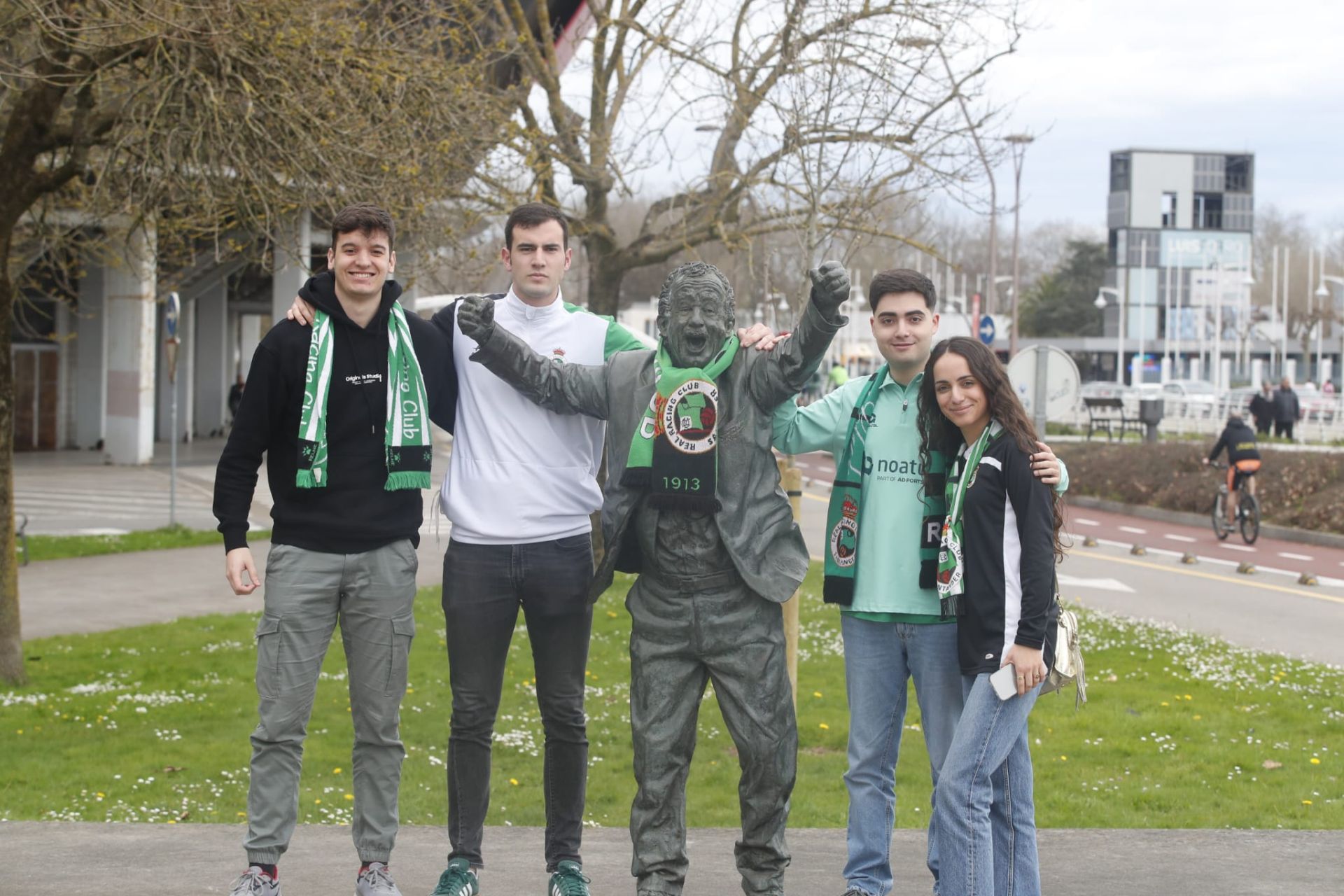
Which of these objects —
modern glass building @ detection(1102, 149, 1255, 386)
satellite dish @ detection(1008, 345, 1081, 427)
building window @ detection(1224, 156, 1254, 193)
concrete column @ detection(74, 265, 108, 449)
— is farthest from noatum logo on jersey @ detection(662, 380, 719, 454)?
building window @ detection(1224, 156, 1254, 193)

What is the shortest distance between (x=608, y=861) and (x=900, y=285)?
228 cm

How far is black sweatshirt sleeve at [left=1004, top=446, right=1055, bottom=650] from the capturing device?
3.97 meters

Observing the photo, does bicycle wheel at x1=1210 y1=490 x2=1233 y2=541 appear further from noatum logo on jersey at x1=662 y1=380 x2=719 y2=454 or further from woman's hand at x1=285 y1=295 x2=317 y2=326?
woman's hand at x1=285 y1=295 x2=317 y2=326

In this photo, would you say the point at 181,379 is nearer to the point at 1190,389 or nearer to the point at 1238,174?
the point at 1190,389

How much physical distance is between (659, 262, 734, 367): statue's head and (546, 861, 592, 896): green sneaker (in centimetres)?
159

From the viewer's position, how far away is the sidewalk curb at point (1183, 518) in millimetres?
20109

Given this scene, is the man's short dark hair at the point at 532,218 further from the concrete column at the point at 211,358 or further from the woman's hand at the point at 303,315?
the concrete column at the point at 211,358

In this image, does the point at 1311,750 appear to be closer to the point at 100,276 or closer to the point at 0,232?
the point at 0,232

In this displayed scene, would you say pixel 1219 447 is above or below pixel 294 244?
below

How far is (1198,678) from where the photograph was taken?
9781 millimetres

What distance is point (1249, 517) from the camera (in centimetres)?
1975

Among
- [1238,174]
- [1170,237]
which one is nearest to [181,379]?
[1170,237]

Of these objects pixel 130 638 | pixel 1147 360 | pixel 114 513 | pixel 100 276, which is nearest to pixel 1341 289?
pixel 1147 360

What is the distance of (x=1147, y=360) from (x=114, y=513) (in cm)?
7814
